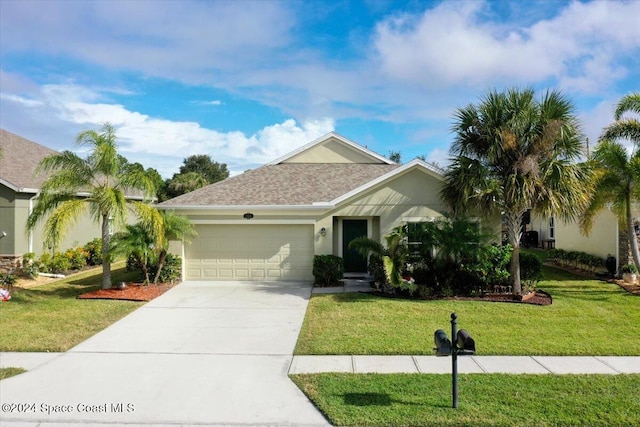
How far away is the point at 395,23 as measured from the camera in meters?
12.6

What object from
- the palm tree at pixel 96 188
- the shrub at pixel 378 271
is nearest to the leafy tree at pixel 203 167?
the palm tree at pixel 96 188

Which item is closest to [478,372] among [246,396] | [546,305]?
[246,396]

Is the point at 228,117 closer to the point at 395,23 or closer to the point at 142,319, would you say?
the point at 395,23

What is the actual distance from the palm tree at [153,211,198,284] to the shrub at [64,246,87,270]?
5979 millimetres

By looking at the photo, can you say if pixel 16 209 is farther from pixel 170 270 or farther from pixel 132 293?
pixel 132 293

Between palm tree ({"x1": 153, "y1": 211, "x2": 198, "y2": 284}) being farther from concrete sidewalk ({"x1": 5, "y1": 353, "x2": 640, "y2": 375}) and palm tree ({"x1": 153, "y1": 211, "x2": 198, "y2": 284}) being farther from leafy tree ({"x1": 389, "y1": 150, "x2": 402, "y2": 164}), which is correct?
leafy tree ({"x1": 389, "y1": 150, "x2": 402, "y2": 164})

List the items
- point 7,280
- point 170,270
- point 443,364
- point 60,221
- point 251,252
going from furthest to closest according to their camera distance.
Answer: point 251,252, point 170,270, point 7,280, point 60,221, point 443,364

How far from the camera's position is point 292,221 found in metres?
14.7

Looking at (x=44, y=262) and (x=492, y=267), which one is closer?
(x=492, y=267)

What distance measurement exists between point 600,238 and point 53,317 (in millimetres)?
19035

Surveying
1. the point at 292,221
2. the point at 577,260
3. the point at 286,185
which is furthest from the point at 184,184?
the point at 577,260

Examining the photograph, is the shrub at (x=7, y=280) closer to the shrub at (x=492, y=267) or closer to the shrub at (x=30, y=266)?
the shrub at (x=30, y=266)

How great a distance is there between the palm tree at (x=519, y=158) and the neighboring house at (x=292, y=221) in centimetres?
221

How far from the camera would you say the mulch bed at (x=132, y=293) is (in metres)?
11.9
